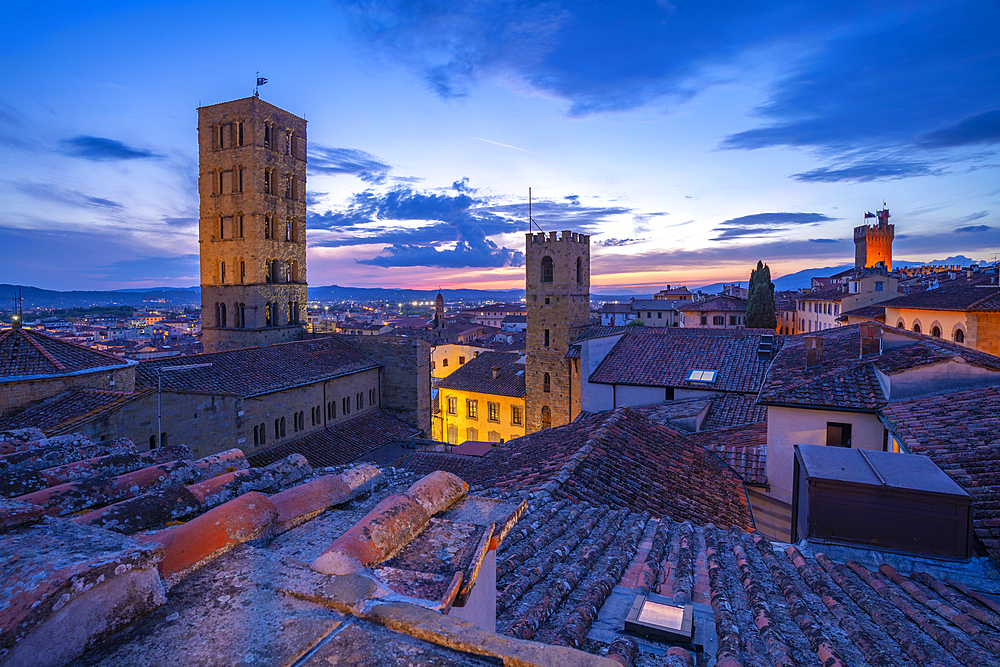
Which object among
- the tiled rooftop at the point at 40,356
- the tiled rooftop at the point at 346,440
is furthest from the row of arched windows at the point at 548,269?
the tiled rooftop at the point at 40,356

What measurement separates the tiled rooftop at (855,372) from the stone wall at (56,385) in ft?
62.5

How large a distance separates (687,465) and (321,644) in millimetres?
11341

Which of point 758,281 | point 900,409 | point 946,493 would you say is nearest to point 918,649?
point 946,493

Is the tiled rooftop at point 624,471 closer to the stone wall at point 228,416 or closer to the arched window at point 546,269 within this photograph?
the stone wall at point 228,416

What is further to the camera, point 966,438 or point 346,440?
point 346,440

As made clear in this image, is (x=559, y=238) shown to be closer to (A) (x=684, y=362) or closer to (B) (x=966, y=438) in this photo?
(A) (x=684, y=362)

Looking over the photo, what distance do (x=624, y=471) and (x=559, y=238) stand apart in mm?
25607

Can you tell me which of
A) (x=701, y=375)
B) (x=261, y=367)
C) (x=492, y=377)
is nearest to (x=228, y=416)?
(x=261, y=367)

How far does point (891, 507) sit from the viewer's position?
6527mm

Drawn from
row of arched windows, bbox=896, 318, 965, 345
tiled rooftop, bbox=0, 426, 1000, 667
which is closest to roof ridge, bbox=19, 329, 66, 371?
tiled rooftop, bbox=0, 426, 1000, 667

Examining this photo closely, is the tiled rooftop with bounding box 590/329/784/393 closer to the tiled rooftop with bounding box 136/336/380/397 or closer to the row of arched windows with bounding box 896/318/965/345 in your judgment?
the row of arched windows with bounding box 896/318/965/345

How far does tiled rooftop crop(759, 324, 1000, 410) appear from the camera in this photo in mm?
11945

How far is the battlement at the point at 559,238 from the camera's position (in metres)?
33.6

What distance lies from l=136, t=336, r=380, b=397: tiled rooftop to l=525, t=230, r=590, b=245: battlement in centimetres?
1384
